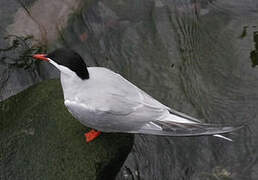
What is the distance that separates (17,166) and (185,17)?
2.72m

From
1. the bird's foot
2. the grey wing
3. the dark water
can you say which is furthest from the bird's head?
the dark water

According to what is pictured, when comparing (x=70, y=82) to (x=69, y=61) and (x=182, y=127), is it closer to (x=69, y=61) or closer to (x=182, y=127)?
(x=69, y=61)

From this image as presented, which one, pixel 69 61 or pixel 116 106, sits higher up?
pixel 69 61

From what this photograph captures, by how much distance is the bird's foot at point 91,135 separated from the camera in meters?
3.25

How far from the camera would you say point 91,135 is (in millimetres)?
3271

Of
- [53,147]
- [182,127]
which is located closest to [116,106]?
[182,127]

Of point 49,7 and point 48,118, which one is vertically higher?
point 49,7

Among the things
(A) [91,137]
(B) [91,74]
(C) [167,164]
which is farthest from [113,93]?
(C) [167,164]

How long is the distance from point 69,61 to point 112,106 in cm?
44

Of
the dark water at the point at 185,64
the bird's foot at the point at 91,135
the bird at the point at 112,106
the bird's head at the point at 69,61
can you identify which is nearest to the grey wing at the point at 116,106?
the bird at the point at 112,106

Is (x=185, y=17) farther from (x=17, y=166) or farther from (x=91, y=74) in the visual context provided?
(x=17, y=166)

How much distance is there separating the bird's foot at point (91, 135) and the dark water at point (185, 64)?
1.79 feet

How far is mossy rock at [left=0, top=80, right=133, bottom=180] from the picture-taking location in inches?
122

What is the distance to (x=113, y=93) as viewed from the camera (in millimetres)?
2859
